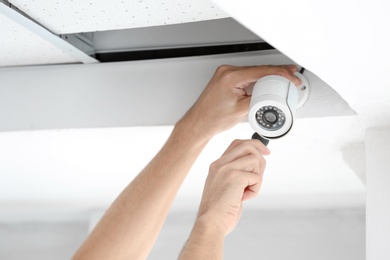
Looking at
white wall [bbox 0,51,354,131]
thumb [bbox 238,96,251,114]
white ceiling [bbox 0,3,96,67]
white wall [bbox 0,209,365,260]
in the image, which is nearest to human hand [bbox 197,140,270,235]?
thumb [bbox 238,96,251,114]

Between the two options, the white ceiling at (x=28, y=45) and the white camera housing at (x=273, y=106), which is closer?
the white camera housing at (x=273, y=106)

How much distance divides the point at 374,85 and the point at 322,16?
285 mm

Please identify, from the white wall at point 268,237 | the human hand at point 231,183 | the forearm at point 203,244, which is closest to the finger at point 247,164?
the human hand at point 231,183

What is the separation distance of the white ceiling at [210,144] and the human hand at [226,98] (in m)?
0.12

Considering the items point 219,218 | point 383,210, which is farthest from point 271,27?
point 383,210

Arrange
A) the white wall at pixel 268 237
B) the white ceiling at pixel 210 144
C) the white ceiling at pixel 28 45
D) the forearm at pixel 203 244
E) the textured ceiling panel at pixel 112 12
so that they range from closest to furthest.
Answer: the white ceiling at pixel 210 144 → the forearm at pixel 203 244 → the textured ceiling panel at pixel 112 12 → the white ceiling at pixel 28 45 → the white wall at pixel 268 237

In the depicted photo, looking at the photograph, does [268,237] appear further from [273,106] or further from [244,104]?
[273,106]

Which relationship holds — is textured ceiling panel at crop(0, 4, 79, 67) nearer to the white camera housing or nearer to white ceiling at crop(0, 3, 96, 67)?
white ceiling at crop(0, 3, 96, 67)

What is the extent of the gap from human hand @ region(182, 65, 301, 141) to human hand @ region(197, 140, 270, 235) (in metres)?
0.14

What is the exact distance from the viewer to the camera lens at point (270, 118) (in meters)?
1.51

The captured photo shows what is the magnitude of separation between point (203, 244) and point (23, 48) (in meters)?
0.68

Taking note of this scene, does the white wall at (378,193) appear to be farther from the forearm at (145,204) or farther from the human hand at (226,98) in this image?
the forearm at (145,204)

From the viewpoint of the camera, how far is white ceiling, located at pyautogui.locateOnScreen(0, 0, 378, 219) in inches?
51.6

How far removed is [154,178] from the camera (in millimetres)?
1760
